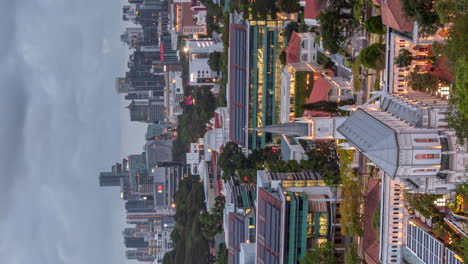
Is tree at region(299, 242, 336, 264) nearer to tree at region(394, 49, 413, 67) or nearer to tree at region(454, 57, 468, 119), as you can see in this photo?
tree at region(394, 49, 413, 67)

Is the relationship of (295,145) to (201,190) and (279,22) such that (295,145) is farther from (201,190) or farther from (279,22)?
(201,190)

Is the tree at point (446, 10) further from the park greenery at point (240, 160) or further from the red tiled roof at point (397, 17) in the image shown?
the park greenery at point (240, 160)

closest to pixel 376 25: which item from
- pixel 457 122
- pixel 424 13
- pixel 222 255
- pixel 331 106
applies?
pixel 424 13

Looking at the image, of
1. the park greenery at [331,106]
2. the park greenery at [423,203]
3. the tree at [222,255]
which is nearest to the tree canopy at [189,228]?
the tree at [222,255]

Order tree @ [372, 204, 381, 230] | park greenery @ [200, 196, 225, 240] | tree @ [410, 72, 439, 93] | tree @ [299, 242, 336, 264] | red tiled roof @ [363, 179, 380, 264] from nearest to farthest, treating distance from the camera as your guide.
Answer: tree @ [410, 72, 439, 93] → tree @ [372, 204, 381, 230] → red tiled roof @ [363, 179, 380, 264] → tree @ [299, 242, 336, 264] → park greenery @ [200, 196, 225, 240]

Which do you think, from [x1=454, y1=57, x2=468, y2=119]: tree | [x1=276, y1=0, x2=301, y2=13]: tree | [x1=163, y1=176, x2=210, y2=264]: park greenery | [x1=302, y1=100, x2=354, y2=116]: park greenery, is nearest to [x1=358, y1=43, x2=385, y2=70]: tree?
[x1=302, y1=100, x2=354, y2=116]: park greenery
